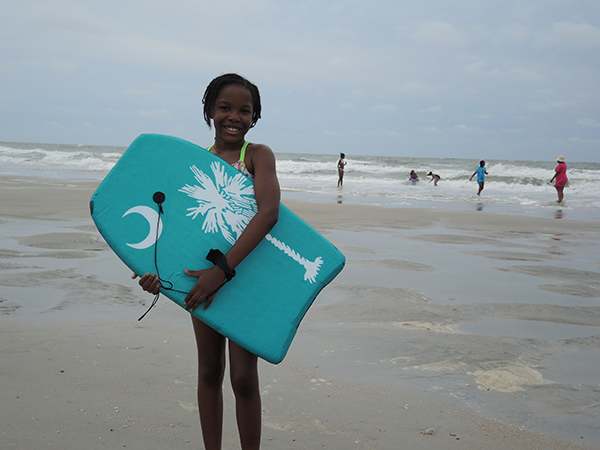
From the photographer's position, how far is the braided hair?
72.0 inches

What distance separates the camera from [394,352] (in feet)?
9.99

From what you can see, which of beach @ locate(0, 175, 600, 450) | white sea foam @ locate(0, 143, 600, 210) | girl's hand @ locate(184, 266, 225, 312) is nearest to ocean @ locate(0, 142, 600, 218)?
white sea foam @ locate(0, 143, 600, 210)

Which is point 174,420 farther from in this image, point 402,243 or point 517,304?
point 402,243

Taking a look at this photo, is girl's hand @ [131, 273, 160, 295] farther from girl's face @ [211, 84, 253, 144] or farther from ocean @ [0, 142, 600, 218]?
ocean @ [0, 142, 600, 218]

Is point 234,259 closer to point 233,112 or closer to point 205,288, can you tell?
point 205,288

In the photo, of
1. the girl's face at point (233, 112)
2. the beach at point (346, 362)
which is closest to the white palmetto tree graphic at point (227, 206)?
the girl's face at point (233, 112)

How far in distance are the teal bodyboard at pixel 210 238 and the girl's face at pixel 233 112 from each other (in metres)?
0.11

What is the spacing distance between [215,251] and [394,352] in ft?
5.74

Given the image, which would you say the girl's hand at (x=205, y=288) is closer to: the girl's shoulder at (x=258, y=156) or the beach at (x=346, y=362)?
the girl's shoulder at (x=258, y=156)

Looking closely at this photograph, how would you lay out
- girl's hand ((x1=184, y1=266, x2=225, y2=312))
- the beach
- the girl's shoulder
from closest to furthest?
girl's hand ((x1=184, y1=266, x2=225, y2=312)) < the girl's shoulder < the beach

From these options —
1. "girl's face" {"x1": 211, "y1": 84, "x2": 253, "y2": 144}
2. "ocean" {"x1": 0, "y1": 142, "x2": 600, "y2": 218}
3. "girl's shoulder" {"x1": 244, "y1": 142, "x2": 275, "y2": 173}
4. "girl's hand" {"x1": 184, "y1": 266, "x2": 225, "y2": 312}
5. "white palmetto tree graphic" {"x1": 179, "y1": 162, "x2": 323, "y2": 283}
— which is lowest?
"ocean" {"x1": 0, "y1": 142, "x2": 600, "y2": 218}

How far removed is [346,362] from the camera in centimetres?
287

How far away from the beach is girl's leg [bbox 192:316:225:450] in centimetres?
24

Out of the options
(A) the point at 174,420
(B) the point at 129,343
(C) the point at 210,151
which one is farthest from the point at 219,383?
(B) the point at 129,343
